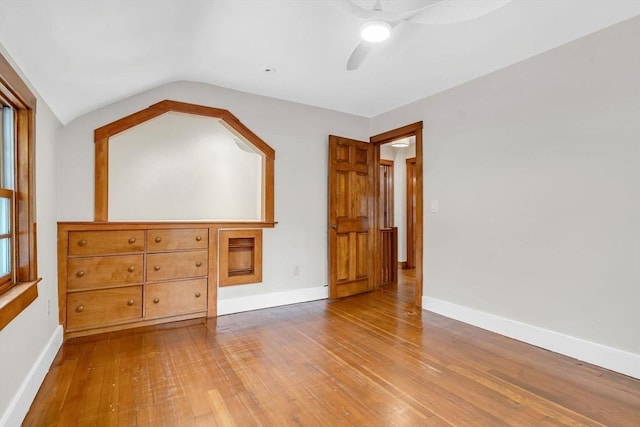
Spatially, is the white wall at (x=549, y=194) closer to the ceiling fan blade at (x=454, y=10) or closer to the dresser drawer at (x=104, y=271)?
the ceiling fan blade at (x=454, y=10)

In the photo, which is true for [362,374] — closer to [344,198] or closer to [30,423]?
[30,423]

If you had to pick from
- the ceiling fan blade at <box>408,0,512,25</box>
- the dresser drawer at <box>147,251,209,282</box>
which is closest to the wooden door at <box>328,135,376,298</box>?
the dresser drawer at <box>147,251,209,282</box>

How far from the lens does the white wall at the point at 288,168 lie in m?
3.38

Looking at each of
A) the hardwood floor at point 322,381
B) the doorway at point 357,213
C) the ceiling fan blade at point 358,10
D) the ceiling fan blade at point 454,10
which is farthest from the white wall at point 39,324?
the doorway at point 357,213

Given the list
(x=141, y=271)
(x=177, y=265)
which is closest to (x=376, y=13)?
(x=177, y=265)

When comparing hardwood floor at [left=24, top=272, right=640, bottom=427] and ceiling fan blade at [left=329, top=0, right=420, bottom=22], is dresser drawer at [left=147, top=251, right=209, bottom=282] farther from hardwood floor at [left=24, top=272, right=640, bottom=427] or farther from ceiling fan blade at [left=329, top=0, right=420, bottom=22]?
ceiling fan blade at [left=329, top=0, right=420, bottom=22]

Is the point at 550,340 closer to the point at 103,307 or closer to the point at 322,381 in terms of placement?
the point at 322,381

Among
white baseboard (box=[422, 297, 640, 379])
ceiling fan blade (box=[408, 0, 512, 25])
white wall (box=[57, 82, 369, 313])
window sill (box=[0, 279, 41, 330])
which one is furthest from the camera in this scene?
white wall (box=[57, 82, 369, 313])

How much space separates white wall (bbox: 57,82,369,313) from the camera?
338 cm

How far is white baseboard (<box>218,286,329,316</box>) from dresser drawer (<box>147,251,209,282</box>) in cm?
44

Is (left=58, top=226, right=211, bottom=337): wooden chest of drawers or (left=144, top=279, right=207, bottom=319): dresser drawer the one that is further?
(left=144, top=279, right=207, bottom=319): dresser drawer

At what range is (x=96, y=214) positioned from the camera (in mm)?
2934

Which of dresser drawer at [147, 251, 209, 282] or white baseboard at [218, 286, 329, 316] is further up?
dresser drawer at [147, 251, 209, 282]

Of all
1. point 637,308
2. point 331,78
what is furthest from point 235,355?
point 637,308
